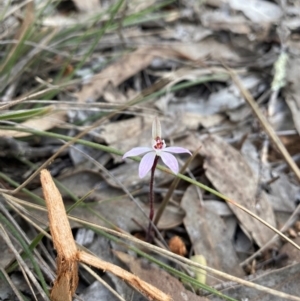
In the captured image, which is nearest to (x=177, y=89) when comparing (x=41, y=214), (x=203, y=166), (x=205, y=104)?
(x=205, y=104)

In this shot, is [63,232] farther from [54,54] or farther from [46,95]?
[54,54]

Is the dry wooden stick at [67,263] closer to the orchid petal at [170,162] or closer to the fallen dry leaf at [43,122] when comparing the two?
the orchid petal at [170,162]

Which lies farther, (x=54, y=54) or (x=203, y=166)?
(x=54, y=54)

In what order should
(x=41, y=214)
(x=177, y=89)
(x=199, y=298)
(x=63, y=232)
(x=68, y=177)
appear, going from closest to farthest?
(x=63, y=232)
(x=199, y=298)
(x=41, y=214)
(x=68, y=177)
(x=177, y=89)

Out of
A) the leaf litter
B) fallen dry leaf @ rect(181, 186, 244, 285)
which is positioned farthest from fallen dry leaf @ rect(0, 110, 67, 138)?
fallen dry leaf @ rect(181, 186, 244, 285)

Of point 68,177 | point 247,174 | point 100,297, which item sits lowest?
point 247,174

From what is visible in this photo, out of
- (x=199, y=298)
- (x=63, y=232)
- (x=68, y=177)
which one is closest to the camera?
(x=63, y=232)

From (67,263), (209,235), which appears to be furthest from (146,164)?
(209,235)

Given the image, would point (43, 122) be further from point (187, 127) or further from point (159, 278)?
point (159, 278)

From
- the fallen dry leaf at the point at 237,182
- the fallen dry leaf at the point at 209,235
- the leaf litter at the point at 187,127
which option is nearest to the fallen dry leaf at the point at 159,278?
the leaf litter at the point at 187,127
